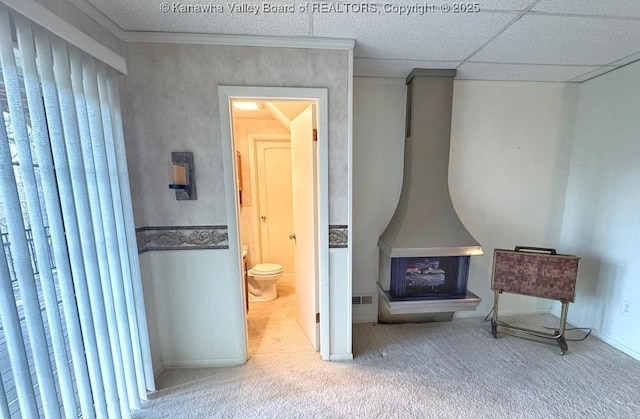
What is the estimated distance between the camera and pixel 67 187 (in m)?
1.16

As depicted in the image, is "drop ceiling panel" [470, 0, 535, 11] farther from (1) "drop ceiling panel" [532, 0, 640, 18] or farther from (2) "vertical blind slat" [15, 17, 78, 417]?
(2) "vertical blind slat" [15, 17, 78, 417]

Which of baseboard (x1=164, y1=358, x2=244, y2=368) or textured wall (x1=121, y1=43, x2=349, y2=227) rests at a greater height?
textured wall (x1=121, y1=43, x2=349, y2=227)

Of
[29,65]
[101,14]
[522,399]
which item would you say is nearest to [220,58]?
[101,14]

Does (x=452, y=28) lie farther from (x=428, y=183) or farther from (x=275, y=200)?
(x=275, y=200)

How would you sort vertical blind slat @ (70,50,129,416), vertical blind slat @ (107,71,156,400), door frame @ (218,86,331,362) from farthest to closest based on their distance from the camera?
door frame @ (218,86,331,362) < vertical blind slat @ (107,71,156,400) < vertical blind slat @ (70,50,129,416)

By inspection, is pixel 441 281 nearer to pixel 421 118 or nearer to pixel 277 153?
pixel 421 118

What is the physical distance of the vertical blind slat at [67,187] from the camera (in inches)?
42.8

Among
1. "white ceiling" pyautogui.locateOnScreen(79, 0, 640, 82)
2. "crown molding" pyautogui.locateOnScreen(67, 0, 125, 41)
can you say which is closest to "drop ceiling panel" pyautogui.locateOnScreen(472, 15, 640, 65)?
"white ceiling" pyautogui.locateOnScreen(79, 0, 640, 82)

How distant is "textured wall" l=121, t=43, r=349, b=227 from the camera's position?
1.65 meters

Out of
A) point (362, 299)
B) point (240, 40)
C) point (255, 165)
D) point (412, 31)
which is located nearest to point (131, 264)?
point (240, 40)

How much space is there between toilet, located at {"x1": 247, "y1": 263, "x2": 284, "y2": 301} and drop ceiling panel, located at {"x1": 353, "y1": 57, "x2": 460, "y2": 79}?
7.33ft

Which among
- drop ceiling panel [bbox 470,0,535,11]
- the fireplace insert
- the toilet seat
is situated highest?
drop ceiling panel [bbox 470,0,535,11]

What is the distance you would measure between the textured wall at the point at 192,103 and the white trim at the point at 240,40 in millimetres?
32

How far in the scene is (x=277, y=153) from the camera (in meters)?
3.41
